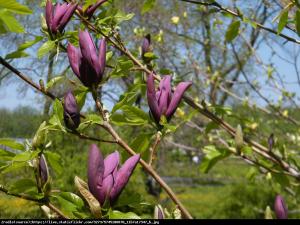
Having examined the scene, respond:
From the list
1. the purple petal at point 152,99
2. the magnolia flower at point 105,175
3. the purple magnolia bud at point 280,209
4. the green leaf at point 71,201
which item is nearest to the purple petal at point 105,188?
the magnolia flower at point 105,175

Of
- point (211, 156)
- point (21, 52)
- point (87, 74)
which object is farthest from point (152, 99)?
point (211, 156)

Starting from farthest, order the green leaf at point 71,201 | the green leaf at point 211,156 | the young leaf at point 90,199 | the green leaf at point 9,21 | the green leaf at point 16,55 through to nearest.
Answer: the green leaf at point 211,156, the green leaf at point 16,55, the green leaf at point 9,21, the green leaf at point 71,201, the young leaf at point 90,199

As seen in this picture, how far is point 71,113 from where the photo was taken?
82 centimetres

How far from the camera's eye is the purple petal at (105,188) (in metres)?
0.68

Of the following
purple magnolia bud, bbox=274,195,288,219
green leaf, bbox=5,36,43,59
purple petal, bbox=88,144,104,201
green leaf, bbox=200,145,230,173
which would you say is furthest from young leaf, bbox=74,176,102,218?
green leaf, bbox=200,145,230,173

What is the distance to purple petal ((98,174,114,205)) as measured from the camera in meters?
0.68

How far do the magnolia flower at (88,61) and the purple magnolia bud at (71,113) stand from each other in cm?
5

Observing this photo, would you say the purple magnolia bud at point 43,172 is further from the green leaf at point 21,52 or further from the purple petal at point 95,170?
the green leaf at point 21,52

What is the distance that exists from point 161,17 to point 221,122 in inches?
342

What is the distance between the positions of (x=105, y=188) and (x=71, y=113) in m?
0.20

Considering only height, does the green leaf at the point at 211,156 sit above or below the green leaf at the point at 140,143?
below

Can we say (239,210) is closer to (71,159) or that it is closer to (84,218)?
(71,159)

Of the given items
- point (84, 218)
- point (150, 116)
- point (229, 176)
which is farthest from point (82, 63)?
point (229, 176)

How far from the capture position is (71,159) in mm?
6277
